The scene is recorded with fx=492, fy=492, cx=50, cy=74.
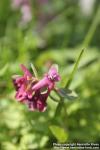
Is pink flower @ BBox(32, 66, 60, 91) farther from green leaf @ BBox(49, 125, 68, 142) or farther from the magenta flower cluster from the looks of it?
green leaf @ BBox(49, 125, 68, 142)

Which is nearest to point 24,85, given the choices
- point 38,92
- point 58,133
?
point 38,92

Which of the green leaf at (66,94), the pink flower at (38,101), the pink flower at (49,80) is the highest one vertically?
the pink flower at (49,80)

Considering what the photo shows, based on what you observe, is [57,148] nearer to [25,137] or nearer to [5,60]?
[25,137]

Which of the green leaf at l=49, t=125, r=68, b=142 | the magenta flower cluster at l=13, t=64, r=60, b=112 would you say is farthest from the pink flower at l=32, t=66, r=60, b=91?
the green leaf at l=49, t=125, r=68, b=142

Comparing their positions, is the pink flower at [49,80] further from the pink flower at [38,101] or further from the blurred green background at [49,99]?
the blurred green background at [49,99]

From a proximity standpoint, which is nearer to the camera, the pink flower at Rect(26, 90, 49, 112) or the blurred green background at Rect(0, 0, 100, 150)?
the pink flower at Rect(26, 90, 49, 112)

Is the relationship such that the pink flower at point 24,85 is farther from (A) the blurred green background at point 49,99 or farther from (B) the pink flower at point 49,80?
(A) the blurred green background at point 49,99

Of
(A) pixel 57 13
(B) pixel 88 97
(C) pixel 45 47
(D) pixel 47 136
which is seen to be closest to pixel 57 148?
(D) pixel 47 136

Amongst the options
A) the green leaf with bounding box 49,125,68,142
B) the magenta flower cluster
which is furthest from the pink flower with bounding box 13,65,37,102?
the green leaf with bounding box 49,125,68,142

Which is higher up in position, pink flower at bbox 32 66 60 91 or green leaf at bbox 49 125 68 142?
pink flower at bbox 32 66 60 91

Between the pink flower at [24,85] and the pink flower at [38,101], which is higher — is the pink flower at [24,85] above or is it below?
above

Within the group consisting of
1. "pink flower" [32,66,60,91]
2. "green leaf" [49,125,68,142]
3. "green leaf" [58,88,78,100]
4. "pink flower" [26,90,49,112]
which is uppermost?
"pink flower" [32,66,60,91]

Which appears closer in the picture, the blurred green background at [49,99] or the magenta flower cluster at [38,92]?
the magenta flower cluster at [38,92]

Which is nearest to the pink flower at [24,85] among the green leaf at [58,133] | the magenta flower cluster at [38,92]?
the magenta flower cluster at [38,92]
